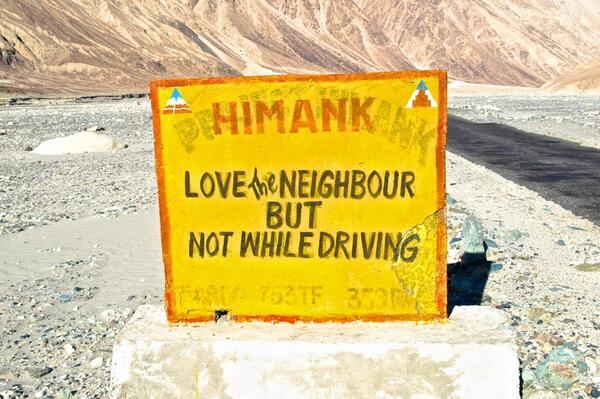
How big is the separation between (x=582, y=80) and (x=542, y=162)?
2552 inches

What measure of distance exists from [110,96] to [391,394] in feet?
210

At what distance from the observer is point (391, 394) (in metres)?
3.92

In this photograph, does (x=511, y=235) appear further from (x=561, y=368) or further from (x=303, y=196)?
(x=303, y=196)

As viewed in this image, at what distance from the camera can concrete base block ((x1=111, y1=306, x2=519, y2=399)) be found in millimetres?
3873

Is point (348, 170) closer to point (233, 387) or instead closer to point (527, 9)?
point (233, 387)

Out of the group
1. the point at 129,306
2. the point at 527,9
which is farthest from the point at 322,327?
the point at 527,9

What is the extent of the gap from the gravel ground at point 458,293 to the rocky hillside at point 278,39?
186ft

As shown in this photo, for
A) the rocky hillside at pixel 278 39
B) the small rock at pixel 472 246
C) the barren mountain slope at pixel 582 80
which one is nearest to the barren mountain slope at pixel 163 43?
the rocky hillside at pixel 278 39

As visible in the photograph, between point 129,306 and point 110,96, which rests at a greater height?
point 110,96

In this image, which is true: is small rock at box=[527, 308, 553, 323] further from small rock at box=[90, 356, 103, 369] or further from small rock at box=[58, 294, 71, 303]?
small rock at box=[58, 294, 71, 303]

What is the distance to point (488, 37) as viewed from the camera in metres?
130

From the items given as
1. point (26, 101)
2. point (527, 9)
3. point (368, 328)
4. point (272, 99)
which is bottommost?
point (368, 328)

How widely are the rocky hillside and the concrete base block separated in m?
63.5

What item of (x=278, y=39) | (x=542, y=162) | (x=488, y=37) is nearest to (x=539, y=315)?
(x=542, y=162)
